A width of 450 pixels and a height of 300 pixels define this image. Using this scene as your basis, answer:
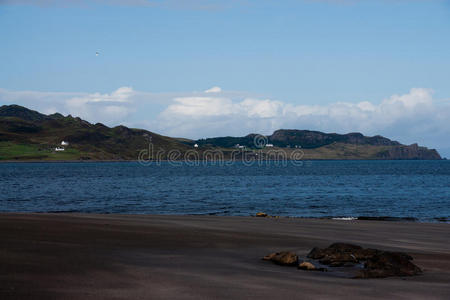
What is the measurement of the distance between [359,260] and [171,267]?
19.0ft

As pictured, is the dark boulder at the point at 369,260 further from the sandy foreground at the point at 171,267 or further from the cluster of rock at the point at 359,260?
the sandy foreground at the point at 171,267

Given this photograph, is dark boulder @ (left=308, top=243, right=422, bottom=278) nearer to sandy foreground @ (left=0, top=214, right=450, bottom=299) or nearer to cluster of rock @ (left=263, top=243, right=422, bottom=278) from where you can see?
cluster of rock @ (left=263, top=243, right=422, bottom=278)

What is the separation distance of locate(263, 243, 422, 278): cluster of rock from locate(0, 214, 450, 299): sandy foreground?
0.39 metres

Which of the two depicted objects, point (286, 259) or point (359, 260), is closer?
point (286, 259)

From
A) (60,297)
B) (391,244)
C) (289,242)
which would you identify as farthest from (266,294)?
(391,244)

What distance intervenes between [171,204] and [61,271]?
41.8 meters

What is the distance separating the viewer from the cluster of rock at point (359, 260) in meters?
13.2

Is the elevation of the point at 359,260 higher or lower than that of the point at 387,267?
lower

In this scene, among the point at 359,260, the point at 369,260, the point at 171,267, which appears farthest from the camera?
the point at 359,260

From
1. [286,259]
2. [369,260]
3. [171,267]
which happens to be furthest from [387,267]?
[171,267]

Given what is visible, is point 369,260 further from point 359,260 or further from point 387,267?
point 359,260

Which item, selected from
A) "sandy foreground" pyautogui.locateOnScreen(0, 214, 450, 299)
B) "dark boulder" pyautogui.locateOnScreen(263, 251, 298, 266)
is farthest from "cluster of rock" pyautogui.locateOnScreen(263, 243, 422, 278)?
"sandy foreground" pyautogui.locateOnScreen(0, 214, 450, 299)

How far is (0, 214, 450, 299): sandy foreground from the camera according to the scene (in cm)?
1016

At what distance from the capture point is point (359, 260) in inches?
601
